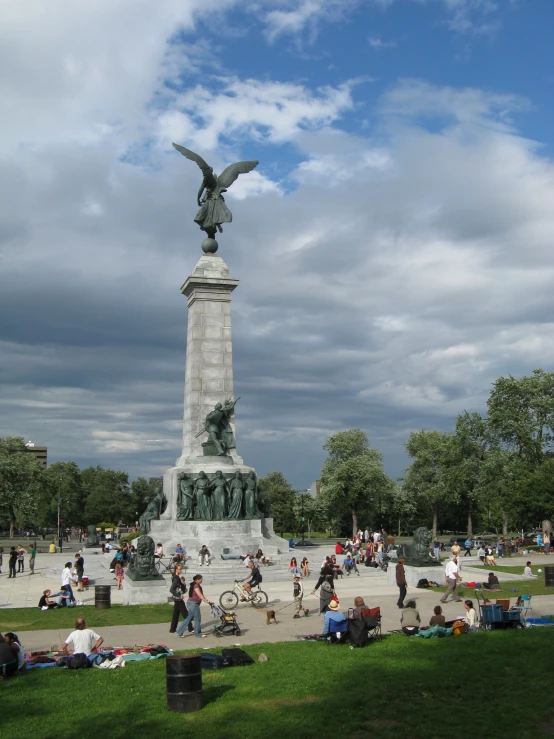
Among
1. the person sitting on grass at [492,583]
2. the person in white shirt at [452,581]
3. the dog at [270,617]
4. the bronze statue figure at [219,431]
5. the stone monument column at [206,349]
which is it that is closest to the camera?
the dog at [270,617]

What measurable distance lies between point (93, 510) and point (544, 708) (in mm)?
101618

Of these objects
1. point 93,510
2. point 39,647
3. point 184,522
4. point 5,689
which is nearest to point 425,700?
point 5,689

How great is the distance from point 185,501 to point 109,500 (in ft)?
255

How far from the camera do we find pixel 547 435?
63.5m

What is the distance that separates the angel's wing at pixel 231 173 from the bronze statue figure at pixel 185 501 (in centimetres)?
1675

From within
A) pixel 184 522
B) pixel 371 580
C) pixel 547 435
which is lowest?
pixel 371 580

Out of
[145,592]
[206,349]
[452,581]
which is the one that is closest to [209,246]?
[206,349]

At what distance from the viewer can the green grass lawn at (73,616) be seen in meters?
18.0

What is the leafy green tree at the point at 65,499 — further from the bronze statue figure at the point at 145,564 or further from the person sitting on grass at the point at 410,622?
the person sitting on grass at the point at 410,622

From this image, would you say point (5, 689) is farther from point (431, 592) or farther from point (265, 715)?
point (431, 592)

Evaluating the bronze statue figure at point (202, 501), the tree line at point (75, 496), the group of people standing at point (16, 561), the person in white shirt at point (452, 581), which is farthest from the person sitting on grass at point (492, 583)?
the tree line at point (75, 496)

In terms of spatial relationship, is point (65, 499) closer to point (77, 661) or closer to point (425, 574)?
point (425, 574)

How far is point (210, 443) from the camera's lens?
1415 inches

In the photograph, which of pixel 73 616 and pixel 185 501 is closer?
pixel 73 616
